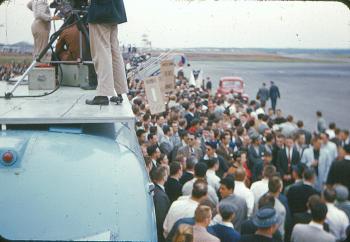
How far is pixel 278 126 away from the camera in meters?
13.3

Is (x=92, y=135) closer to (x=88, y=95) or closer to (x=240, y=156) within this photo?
(x=88, y=95)

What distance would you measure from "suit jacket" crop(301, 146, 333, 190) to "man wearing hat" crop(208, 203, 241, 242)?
16.1ft

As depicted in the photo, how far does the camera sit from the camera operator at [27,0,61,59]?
6.41 meters

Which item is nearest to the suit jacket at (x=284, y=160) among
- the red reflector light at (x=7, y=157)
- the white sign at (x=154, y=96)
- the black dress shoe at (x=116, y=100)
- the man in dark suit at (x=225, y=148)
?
the man in dark suit at (x=225, y=148)

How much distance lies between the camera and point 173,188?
7.02 metres

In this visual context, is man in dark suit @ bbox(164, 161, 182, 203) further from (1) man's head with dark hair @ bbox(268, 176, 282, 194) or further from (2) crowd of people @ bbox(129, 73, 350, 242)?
(1) man's head with dark hair @ bbox(268, 176, 282, 194)

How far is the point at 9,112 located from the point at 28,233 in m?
1.05

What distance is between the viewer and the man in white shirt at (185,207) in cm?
569

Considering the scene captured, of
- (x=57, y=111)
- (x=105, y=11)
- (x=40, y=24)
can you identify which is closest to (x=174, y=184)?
(x=40, y=24)

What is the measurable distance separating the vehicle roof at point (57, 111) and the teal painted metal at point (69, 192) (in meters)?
0.15

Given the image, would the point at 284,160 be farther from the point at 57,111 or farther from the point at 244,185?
the point at 57,111

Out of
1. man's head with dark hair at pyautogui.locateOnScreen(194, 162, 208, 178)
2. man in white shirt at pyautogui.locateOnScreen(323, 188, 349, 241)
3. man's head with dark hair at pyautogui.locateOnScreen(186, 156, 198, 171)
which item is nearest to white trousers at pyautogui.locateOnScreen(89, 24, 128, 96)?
man's head with dark hair at pyautogui.locateOnScreen(194, 162, 208, 178)

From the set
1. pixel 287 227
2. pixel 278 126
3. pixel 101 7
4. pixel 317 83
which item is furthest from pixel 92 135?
pixel 317 83

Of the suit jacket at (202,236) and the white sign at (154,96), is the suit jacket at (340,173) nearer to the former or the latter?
the white sign at (154,96)
